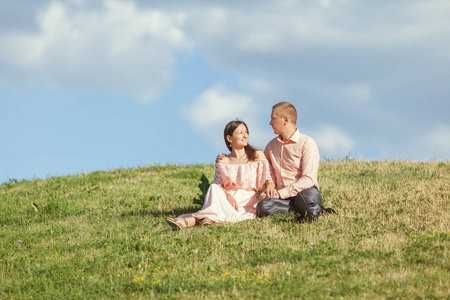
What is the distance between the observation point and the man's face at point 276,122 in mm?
9734

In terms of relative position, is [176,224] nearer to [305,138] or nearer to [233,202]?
[233,202]

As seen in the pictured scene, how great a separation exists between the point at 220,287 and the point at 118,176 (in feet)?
43.5

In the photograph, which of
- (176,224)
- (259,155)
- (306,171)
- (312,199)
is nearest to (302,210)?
(312,199)

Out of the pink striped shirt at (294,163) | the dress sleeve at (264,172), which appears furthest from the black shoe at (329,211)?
the dress sleeve at (264,172)

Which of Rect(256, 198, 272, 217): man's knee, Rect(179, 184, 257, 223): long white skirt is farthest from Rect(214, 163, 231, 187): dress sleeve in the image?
Rect(256, 198, 272, 217): man's knee

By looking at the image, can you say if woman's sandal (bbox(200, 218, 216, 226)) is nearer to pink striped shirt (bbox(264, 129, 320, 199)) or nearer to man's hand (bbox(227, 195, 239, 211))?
man's hand (bbox(227, 195, 239, 211))

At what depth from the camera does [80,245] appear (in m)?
9.33

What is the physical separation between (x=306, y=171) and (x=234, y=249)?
2.73 metres

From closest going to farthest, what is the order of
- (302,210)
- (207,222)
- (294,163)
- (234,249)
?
(234,249) < (302,210) < (207,222) < (294,163)

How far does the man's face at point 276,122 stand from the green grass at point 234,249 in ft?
6.17

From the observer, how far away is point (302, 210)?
9.41m

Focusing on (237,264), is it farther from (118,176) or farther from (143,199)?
(118,176)

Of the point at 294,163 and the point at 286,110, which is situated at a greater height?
the point at 286,110

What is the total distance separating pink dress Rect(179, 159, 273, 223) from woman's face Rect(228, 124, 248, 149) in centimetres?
50
